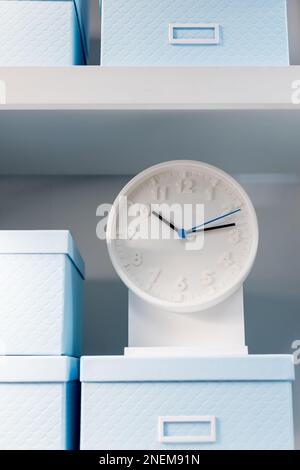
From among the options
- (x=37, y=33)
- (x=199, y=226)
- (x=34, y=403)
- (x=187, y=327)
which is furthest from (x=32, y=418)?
(x=37, y=33)

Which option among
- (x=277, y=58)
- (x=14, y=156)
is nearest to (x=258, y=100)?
(x=277, y=58)

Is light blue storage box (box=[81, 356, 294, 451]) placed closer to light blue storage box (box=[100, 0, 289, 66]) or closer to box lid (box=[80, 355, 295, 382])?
box lid (box=[80, 355, 295, 382])

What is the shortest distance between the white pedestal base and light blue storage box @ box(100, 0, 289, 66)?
0.37 metres

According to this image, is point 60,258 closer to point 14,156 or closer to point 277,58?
point 14,156

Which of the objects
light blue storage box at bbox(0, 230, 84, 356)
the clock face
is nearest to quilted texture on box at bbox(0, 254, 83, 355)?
light blue storage box at bbox(0, 230, 84, 356)

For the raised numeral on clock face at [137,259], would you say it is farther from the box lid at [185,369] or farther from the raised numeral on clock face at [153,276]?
the box lid at [185,369]

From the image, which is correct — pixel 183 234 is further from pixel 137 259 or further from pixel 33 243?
pixel 33 243

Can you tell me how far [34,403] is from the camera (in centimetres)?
88

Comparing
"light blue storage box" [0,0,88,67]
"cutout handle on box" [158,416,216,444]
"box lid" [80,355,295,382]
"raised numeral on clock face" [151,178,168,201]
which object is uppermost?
"light blue storage box" [0,0,88,67]

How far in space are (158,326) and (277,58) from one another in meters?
0.46

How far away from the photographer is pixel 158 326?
3.31ft

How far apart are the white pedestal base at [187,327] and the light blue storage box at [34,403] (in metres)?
0.15

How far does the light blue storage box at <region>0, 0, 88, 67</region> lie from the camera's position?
1.00 m

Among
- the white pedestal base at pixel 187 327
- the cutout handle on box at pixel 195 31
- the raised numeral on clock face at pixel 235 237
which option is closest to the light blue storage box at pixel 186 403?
the white pedestal base at pixel 187 327
